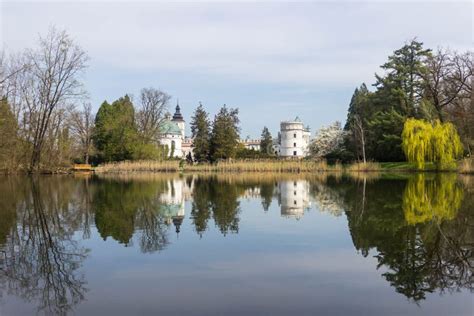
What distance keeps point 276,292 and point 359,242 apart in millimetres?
3208

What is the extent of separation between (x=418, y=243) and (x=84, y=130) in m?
52.2

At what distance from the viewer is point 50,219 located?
10.9 metres

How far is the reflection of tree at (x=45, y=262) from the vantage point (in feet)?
16.8

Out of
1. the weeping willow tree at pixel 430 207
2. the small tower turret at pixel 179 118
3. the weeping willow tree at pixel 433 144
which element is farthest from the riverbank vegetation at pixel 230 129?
the small tower turret at pixel 179 118

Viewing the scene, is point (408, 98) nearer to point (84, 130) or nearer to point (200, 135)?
point (200, 135)

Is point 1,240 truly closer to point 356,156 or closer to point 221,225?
point 221,225

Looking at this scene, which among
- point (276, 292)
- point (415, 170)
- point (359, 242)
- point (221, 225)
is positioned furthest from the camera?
point (415, 170)

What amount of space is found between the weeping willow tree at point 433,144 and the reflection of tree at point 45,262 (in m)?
29.4

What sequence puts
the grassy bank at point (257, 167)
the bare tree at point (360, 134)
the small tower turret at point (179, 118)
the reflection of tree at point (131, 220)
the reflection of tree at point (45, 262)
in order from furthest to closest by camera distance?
the small tower turret at point (179, 118)
the bare tree at point (360, 134)
the grassy bank at point (257, 167)
the reflection of tree at point (131, 220)
the reflection of tree at point (45, 262)

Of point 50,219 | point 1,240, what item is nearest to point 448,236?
point 1,240

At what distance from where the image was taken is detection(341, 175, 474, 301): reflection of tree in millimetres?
5516

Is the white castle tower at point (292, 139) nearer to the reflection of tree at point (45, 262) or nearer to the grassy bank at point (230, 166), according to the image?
the grassy bank at point (230, 166)

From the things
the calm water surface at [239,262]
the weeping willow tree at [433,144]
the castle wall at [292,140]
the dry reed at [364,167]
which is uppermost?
the castle wall at [292,140]

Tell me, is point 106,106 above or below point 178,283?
above
